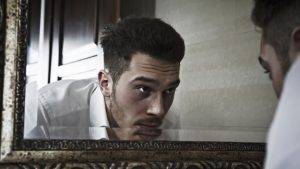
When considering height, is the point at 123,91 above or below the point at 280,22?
below

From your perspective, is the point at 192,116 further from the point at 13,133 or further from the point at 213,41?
the point at 13,133

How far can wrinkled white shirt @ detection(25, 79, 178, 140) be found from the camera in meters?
0.57

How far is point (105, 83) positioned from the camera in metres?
0.60

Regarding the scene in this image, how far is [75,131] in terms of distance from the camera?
583mm

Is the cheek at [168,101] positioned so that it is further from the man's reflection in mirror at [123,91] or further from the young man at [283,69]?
the young man at [283,69]

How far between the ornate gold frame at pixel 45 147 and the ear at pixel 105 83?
0.07 meters

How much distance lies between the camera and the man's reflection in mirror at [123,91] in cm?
58

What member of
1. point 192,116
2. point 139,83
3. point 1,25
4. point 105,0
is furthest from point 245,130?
point 1,25

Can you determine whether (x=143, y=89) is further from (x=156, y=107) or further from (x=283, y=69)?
(x=283, y=69)

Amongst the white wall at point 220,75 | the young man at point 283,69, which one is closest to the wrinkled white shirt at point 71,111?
the white wall at point 220,75

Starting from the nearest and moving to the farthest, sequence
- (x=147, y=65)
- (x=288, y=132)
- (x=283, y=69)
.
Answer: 1. (x=288, y=132)
2. (x=283, y=69)
3. (x=147, y=65)

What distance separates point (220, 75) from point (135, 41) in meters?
0.16

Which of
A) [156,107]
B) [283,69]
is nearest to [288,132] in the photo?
[283,69]

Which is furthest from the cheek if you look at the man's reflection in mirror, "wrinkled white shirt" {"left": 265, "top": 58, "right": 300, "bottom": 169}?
"wrinkled white shirt" {"left": 265, "top": 58, "right": 300, "bottom": 169}
